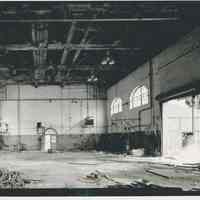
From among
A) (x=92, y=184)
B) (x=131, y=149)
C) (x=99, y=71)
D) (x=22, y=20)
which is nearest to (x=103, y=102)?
(x=99, y=71)

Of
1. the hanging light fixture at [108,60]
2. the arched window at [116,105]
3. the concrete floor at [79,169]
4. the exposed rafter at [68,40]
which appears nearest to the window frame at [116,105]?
the arched window at [116,105]

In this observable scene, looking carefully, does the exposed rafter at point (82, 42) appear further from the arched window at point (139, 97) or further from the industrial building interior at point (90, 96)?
the arched window at point (139, 97)

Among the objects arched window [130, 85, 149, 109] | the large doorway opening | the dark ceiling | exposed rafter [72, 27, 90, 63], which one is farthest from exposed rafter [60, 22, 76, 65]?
the large doorway opening

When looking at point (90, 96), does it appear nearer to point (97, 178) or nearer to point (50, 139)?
point (50, 139)

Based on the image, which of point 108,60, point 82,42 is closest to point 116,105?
point 108,60

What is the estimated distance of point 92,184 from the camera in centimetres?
533

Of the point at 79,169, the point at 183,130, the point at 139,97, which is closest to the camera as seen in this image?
the point at 79,169

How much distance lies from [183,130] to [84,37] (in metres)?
2.21

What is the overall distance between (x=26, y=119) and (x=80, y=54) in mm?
1363

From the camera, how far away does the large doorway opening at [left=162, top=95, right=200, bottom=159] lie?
18.8 feet

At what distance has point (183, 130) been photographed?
588 cm

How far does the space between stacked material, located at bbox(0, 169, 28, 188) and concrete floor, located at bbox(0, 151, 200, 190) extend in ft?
0.24

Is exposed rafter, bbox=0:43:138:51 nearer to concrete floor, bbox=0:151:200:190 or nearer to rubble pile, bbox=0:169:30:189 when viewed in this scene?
concrete floor, bbox=0:151:200:190

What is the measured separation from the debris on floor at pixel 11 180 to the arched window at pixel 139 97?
2107 mm
